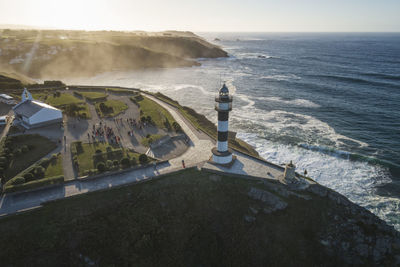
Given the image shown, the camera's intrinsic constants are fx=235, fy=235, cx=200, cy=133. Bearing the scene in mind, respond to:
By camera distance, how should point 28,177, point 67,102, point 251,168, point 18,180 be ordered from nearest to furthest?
point 18,180 < point 28,177 < point 251,168 < point 67,102

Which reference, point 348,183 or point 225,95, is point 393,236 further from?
point 225,95

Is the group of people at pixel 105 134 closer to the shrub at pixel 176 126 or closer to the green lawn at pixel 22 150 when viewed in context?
the green lawn at pixel 22 150

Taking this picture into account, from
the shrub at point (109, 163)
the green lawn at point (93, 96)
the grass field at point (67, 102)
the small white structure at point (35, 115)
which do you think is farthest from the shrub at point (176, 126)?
the green lawn at point (93, 96)

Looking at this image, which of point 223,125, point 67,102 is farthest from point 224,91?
point 67,102

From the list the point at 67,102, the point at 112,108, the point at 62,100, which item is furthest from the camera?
the point at 62,100

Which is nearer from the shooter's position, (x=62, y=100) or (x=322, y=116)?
(x=62, y=100)

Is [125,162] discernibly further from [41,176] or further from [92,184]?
[41,176]
